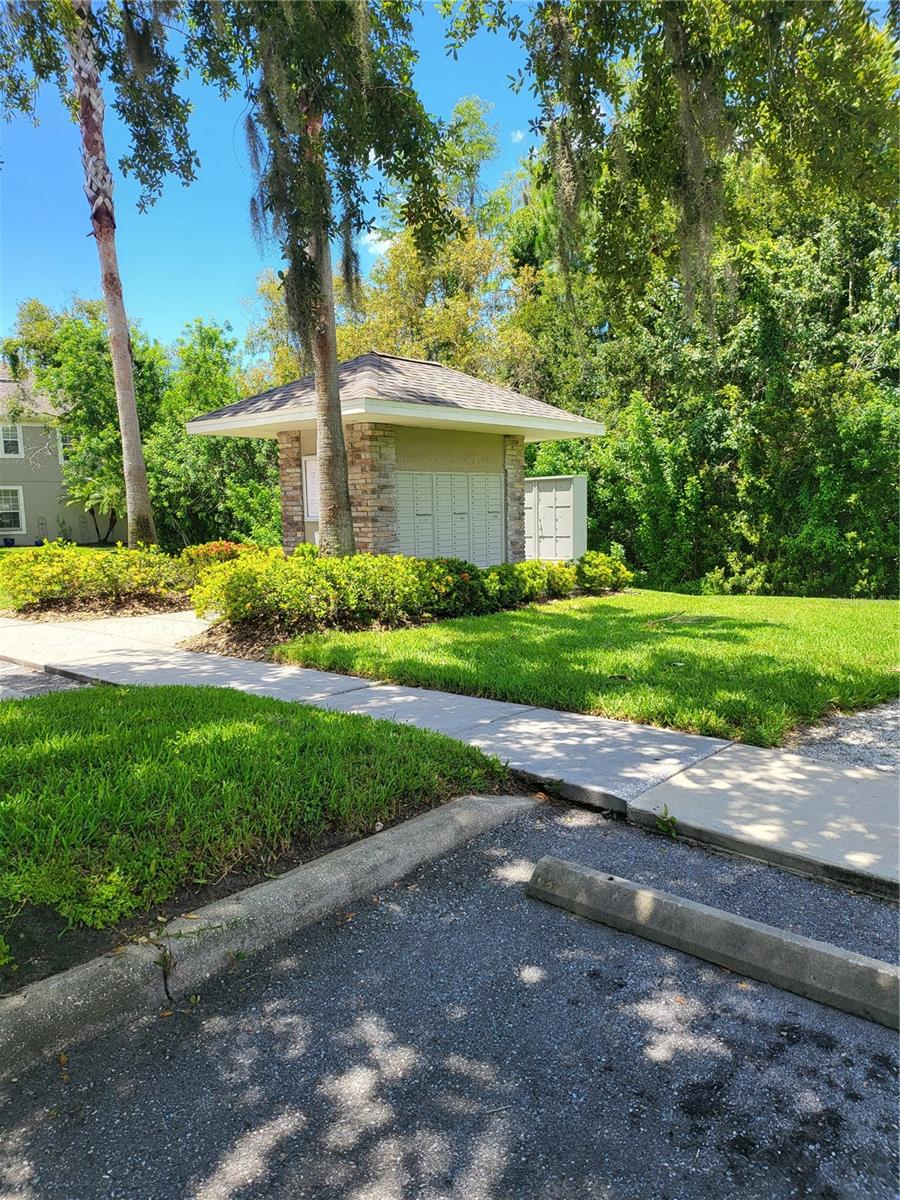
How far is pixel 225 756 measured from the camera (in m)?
3.91

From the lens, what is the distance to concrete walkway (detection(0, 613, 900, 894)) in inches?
131

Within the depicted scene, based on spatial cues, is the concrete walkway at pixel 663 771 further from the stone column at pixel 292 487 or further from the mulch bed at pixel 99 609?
the stone column at pixel 292 487

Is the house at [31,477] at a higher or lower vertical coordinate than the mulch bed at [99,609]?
higher

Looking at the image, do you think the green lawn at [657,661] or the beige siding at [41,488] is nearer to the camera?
the green lawn at [657,661]

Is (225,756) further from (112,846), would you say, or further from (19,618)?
(19,618)

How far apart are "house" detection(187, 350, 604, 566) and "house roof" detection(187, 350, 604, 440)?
0.08 ft

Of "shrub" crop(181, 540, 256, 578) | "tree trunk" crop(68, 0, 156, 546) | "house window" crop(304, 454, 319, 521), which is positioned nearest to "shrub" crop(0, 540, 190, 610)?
"shrub" crop(181, 540, 256, 578)

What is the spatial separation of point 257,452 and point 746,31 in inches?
663

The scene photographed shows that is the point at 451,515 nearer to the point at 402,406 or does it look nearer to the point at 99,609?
the point at 402,406

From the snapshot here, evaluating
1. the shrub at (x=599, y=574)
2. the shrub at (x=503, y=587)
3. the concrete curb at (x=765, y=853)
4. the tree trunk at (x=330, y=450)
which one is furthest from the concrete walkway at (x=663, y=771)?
the shrub at (x=599, y=574)

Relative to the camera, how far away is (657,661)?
6.83 meters

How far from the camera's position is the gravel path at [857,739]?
179 inches

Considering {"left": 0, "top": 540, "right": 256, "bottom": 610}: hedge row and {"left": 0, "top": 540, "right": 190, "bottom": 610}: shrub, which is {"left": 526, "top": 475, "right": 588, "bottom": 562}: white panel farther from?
{"left": 0, "top": 540, "right": 190, "bottom": 610}: shrub

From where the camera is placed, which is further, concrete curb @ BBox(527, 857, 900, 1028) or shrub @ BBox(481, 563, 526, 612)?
shrub @ BBox(481, 563, 526, 612)
